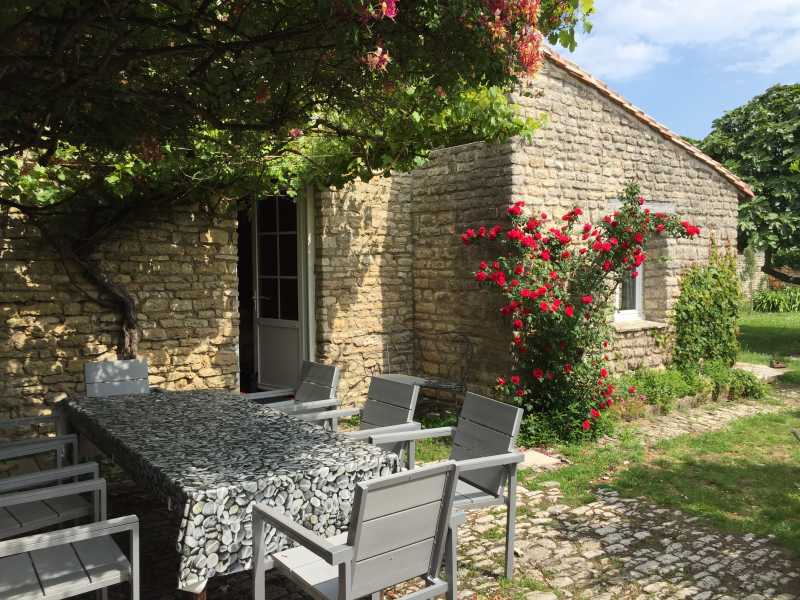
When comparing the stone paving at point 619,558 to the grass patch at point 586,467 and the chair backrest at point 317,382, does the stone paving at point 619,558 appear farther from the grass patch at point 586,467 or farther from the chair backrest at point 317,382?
the chair backrest at point 317,382

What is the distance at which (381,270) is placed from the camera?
780 cm

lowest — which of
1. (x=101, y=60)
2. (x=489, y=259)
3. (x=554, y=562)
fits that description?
(x=554, y=562)

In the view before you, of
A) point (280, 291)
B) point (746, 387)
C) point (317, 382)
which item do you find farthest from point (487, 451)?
point (746, 387)

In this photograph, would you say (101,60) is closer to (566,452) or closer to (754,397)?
(566,452)

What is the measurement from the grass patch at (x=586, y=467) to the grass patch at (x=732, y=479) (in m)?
0.14

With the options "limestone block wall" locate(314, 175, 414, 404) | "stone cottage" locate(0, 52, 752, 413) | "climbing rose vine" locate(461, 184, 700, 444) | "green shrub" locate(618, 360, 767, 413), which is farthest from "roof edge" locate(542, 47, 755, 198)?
"green shrub" locate(618, 360, 767, 413)

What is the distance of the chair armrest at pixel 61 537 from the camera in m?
2.36

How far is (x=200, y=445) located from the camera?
3359 millimetres

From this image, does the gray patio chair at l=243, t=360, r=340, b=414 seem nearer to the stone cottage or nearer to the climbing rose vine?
the stone cottage

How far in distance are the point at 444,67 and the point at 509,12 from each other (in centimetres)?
50

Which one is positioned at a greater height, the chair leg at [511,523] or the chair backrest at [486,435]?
the chair backrest at [486,435]

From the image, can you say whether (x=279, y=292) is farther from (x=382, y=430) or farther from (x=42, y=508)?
(x=42, y=508)

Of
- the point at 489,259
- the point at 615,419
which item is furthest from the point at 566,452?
the point at 489,259

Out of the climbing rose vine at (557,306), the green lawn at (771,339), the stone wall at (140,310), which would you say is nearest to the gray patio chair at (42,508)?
the stone wall at (140,310)
